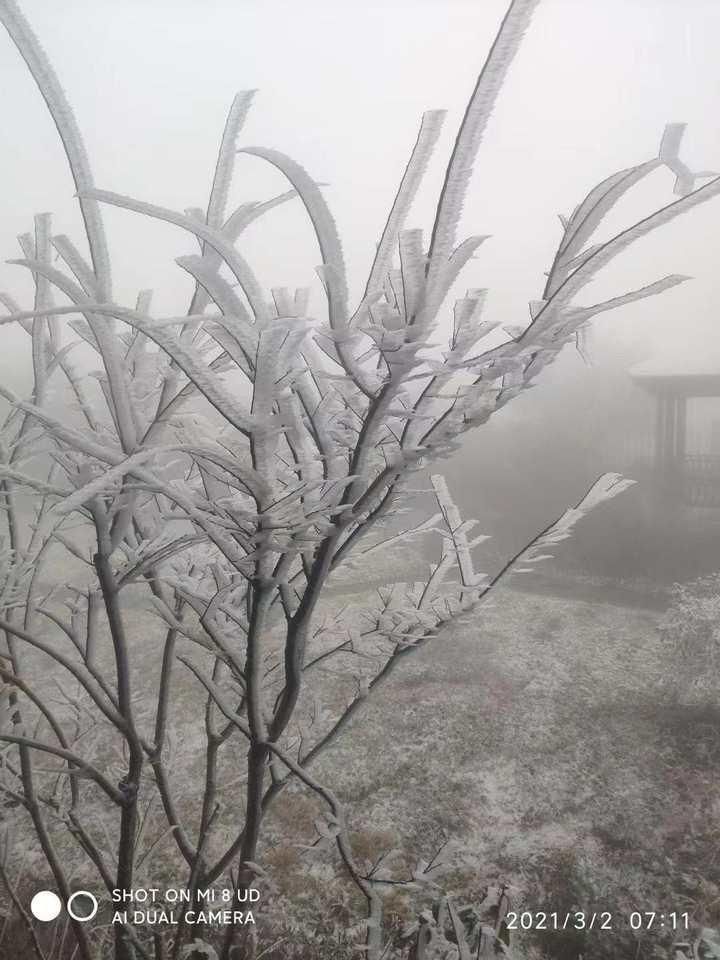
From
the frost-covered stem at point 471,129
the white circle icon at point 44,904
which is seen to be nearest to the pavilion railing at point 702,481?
the white circle icon at point 44,904

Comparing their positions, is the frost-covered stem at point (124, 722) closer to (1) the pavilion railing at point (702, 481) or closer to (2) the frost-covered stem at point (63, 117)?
(2) the frost-covered stem at point (63, 117)

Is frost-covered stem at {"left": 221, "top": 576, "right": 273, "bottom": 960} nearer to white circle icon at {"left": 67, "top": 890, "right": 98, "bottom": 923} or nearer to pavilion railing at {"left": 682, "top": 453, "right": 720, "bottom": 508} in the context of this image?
white circle icon at {"left": 67, "top": 890, "right": 98, "bottom": 923}

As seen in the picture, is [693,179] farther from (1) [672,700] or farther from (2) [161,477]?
(1) [672,700]

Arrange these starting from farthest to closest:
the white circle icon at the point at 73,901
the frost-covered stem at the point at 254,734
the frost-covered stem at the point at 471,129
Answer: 1. the white circle icon at the point at 73,901
2. the frost-covered stem at the point at 254,734
3. the frost-covered stem at the point at 471,129

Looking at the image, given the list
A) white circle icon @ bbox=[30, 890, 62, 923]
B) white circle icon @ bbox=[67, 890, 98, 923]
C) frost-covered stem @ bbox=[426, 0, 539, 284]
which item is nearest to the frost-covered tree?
frost-covered stem @ bbox=[426, 0, 539, 284]

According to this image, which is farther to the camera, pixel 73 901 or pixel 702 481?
pixel 702 481

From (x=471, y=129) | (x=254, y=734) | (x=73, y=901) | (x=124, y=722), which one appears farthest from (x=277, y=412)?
(x=73, y=901)

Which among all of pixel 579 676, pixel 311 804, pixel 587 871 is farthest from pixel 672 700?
pixel 311 804

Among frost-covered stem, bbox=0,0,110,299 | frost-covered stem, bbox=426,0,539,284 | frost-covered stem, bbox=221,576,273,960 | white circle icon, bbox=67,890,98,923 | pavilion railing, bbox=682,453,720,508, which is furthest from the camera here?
pavilion railing, bbox=682,453,720,508

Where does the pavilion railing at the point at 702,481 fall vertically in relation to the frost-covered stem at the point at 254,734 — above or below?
below

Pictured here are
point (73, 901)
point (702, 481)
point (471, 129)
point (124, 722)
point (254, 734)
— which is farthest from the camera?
point (702, 481)

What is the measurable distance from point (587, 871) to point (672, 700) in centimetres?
389

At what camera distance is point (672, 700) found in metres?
8.16

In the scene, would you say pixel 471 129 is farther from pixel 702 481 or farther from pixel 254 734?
pixel 702 481
